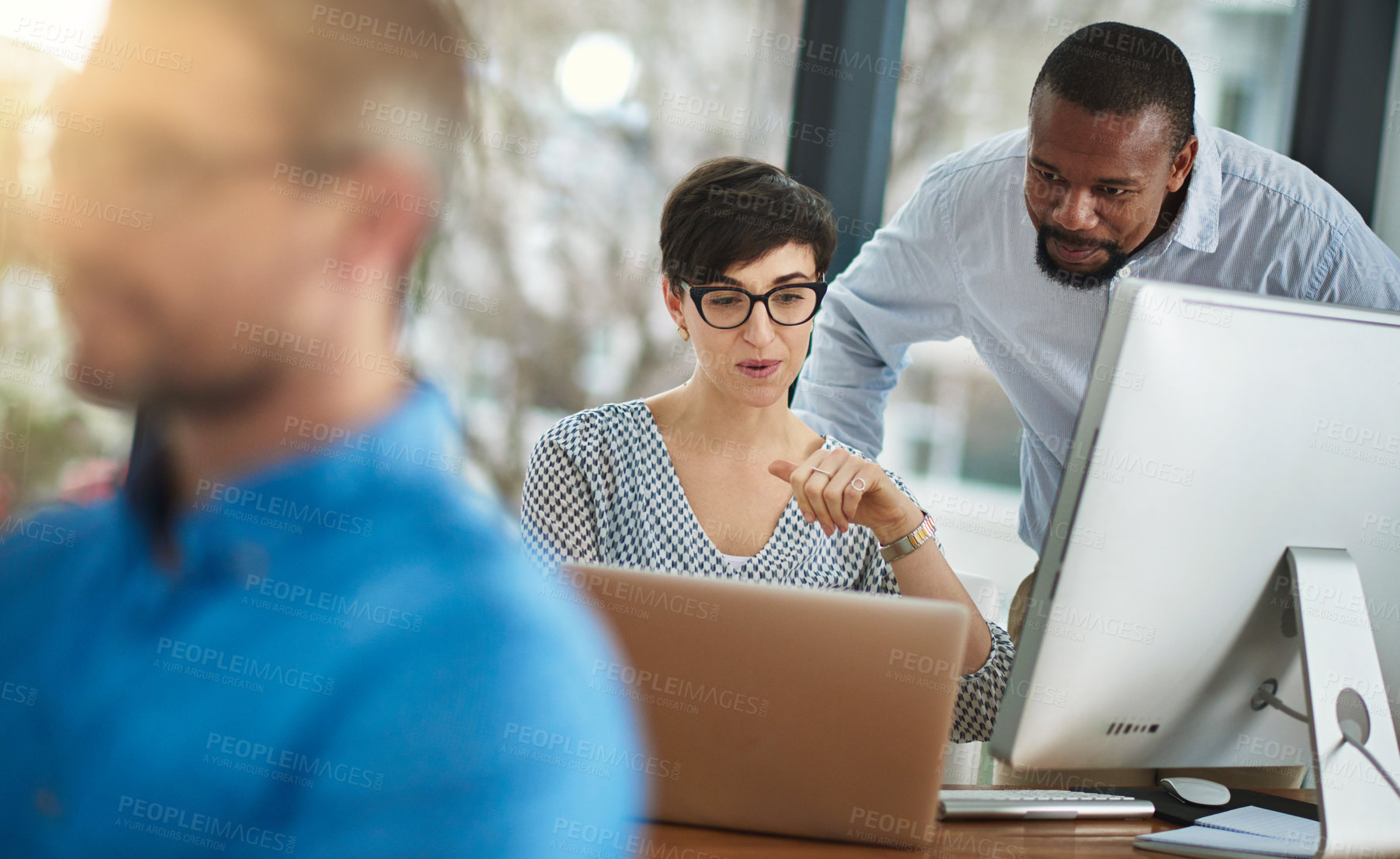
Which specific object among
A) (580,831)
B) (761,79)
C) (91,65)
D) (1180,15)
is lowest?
(580,831)

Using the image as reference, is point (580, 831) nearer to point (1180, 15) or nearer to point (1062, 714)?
point (1062, 714)

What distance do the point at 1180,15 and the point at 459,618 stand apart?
2689mm

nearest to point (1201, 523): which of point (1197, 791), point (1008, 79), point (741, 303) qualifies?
point (1197, 791)

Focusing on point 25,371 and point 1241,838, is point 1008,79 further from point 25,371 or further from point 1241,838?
point 25,371

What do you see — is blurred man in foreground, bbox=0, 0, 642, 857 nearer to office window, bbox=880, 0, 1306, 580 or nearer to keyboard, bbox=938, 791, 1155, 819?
keyboard, bbox=938, 791, 1155, 819

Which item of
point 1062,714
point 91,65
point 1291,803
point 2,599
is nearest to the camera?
point 91,65

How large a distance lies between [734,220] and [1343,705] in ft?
3.57

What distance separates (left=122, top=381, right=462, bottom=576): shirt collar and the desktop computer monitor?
2.00 ft

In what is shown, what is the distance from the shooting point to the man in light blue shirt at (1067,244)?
1621 millimetres

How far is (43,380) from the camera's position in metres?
1.78

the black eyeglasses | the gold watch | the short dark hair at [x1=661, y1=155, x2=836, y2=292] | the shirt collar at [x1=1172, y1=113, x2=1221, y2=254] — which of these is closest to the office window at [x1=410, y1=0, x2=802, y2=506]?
the short dark hair at [x1=661, y1=155, x2=836, y2=292]

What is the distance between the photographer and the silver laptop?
887 mm

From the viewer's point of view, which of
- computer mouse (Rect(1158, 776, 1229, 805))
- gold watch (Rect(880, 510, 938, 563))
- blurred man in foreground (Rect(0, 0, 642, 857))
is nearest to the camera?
blurred man in foreground (Rect(0, 0, 642, 857))

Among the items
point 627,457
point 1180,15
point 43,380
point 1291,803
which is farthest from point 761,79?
point 1291,803
